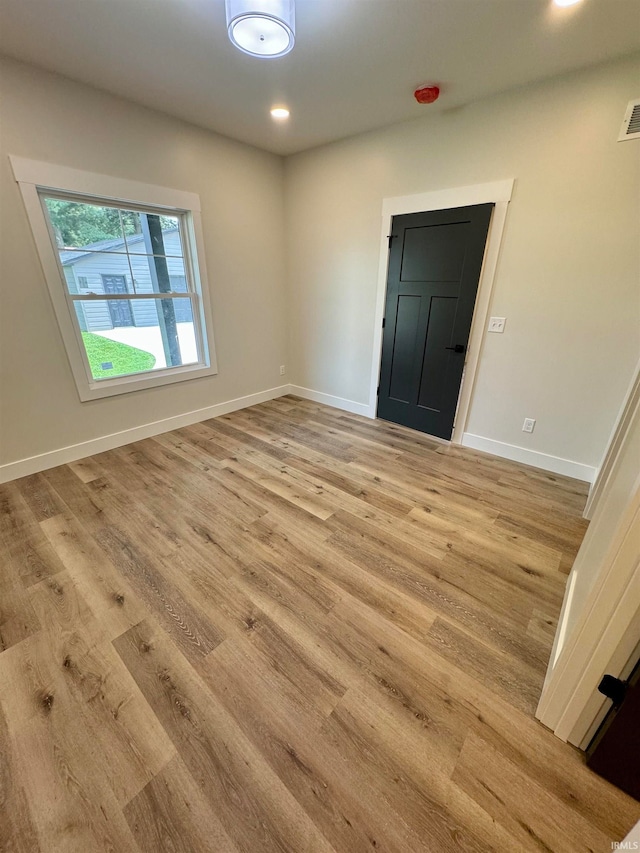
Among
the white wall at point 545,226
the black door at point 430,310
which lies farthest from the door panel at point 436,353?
the white wall at point 545,226

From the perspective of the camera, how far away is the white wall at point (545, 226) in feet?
6.79

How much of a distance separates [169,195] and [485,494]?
3577 millimetres

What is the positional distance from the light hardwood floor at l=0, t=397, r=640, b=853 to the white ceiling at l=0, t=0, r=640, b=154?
Result: 2642 mm

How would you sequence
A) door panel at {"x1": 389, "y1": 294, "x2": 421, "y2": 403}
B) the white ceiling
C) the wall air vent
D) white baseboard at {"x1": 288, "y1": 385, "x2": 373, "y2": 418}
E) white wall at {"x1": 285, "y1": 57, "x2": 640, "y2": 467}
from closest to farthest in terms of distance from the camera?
the white ceiling, the wall air vent, white wall at {"x1": 285, "y1": 57, "x2": 640, "y2": 467}, door panel at {"x1": 389, "y1": 294, "x2": 421, "y2": 403}, white baseboard at {"x1": 288, "y1": 385, "x2": 373, "y2": 418}

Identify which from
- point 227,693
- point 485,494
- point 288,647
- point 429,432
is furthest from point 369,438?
point 227,693

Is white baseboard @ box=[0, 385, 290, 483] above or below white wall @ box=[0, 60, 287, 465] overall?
below

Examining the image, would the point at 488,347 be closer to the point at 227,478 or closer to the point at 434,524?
the point at 434,524

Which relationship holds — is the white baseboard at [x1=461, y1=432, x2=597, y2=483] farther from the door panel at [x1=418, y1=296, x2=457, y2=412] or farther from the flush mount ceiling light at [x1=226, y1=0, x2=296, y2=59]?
the flush mount ceiling light at [x1=226, y1=0, x2=296, y2=59]

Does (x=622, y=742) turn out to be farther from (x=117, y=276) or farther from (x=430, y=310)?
(x=117, y=276)

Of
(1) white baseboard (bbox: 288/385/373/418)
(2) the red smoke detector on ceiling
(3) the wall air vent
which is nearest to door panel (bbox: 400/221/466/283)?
(2) the red smoke detector on ceiling

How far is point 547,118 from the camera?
84.9 inches

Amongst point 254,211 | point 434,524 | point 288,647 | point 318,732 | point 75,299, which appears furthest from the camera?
point 254,211

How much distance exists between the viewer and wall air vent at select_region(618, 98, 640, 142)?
1907mm

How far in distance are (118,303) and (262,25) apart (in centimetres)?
213
